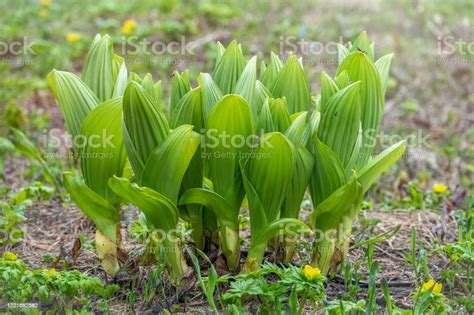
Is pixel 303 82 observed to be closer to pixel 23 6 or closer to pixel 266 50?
pixel 266 50

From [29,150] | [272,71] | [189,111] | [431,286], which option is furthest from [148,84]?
[29,150]

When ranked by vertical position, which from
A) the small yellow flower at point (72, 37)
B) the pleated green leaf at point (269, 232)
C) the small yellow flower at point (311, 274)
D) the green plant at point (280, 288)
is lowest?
the green plant at point (280, 288)

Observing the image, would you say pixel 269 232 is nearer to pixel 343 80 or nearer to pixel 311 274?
pixel 311 274

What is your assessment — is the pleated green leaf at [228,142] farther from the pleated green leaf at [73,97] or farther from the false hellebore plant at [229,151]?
the pleated green leaf at [73,97]

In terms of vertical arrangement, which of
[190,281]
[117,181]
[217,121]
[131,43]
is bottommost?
[190,281]

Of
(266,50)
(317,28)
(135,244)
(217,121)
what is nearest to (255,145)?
(217,121)

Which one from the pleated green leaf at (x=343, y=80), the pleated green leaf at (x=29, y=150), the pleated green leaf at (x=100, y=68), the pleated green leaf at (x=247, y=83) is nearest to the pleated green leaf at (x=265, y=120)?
the pleated green leaf at (x=247, y=83)

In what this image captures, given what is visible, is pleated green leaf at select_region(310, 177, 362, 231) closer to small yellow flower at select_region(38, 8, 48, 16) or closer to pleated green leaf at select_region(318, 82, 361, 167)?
pleated green leaf at select_region(318, 82, 361, 167)

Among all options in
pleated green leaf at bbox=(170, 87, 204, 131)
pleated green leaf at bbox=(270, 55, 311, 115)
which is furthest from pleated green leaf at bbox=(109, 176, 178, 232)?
pleated green leaf at bbox=(270, 55, 311, 115)
